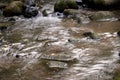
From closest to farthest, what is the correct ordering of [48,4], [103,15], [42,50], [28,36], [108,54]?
[108,54]
[42,50]
[28,36]
[103,15]
[48,4]

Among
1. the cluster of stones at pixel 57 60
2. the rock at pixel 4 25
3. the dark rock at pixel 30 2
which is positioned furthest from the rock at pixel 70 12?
the cluster of stones at pixel 57 60

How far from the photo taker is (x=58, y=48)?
9344mm

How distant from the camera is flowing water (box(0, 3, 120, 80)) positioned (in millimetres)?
7402

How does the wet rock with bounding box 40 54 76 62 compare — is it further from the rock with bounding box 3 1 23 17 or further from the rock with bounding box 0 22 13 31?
the rock with bounding box 3 1 23 17

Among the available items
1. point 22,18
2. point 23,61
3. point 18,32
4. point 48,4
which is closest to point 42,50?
point 23,61

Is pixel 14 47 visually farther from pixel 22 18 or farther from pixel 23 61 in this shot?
pixel 22 18

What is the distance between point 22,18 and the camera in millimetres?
14797

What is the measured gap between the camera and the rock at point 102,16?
1305 centimetres

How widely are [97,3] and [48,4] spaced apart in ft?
12.9

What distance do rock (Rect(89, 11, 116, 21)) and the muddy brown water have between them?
0.50 meters

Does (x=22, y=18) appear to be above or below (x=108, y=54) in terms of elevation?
below

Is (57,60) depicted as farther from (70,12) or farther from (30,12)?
(30,12)

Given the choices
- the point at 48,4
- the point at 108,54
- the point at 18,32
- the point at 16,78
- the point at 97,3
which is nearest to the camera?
the point at 16,78

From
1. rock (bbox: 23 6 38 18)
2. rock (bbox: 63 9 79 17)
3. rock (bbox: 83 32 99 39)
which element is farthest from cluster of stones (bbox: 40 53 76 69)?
rock (bbox: 23 6 38 18)
